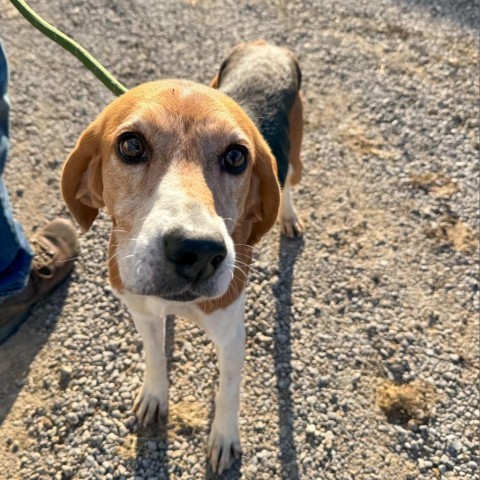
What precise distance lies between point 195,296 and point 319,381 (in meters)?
2.16

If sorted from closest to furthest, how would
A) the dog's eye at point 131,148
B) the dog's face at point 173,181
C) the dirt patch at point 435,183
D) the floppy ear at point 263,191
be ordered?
the dog's face at point 173,181, the dog's eye at point 131,148, the floppy ear at point 263,191, the dirt patch at point 435,183

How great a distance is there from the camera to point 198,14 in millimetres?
7449

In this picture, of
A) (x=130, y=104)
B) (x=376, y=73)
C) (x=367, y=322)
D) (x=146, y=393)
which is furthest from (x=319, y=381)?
(x=376, y=73)

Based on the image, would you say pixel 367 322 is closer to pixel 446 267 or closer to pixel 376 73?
pixel 446 267

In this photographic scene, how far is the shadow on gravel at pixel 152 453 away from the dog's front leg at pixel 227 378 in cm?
33

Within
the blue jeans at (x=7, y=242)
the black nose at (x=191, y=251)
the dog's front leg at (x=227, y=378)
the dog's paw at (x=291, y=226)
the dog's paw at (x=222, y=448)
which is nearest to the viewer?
the black nose at (x=191, y=251)

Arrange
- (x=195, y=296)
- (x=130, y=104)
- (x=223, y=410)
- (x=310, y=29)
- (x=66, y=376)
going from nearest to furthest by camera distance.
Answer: (x=195, y=296) < (x=130, y=104) < (x=223, y=410) < (x=66, y=376) < (x=310, y=29)

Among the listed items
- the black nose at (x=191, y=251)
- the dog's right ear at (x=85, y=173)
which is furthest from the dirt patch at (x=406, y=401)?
the dog's right ear at (x=85, y=173)

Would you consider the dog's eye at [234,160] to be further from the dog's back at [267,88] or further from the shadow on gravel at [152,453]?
the shadow on gravel at [152,453]

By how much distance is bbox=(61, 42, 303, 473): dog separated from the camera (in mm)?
2320

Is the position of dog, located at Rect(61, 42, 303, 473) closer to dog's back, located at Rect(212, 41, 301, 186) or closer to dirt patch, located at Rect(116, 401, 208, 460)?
dog's back, located at Rect(212, 41, 301, 186)

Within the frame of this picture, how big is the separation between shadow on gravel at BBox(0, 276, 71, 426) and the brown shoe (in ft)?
0.20

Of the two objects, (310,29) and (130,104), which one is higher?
(130,104)

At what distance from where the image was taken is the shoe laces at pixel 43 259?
4.48 meters
